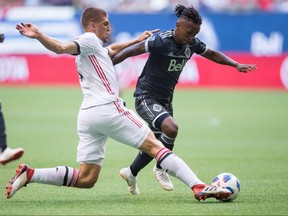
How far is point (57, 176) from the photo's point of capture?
8.72 m

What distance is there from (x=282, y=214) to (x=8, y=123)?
12565mm

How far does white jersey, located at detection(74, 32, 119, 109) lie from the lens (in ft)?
27.8

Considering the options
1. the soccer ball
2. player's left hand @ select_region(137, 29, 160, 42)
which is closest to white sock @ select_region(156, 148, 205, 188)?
the soccer ball

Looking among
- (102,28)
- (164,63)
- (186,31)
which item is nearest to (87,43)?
(102,28)

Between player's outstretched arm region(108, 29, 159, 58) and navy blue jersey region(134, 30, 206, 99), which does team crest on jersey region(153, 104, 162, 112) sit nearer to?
navy blue jersey region(134, 30, 206, 99)

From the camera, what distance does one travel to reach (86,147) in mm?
8641

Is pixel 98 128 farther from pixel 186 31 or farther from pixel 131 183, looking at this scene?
pixel 186 31

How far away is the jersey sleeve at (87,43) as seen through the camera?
27.2 feet

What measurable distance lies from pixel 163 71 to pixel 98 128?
1.97 meters

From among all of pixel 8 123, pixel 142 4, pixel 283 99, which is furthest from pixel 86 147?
pixel 142 4

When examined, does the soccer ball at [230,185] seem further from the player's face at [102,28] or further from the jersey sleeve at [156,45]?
the player's face at [102,28]

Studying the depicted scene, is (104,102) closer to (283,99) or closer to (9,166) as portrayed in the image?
(9,166)

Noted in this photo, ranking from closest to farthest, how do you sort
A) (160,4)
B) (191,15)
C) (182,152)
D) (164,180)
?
(191,15) < (164,180) < (182,152) < (160,4)

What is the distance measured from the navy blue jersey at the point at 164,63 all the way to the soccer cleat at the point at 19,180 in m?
2.28
